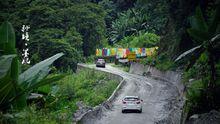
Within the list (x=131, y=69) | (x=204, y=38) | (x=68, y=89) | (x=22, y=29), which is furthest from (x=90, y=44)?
(x=204, y=38)

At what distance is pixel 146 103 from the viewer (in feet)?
98.8

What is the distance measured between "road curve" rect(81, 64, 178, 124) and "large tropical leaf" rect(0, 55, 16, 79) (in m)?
14.3

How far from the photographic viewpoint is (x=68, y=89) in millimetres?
33562

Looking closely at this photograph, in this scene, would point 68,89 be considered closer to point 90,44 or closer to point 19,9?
point 19,9

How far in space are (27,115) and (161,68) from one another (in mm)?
34319

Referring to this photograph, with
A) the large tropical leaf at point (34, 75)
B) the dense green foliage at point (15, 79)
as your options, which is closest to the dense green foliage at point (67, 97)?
the dense green foliage at point (15, 79)

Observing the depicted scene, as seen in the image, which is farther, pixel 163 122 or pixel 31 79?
pixel 163 122

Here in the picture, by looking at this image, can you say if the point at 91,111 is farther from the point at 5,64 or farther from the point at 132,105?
the point at 5,64

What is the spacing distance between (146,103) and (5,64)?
73.9 ft

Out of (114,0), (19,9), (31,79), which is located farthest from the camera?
(114,0)

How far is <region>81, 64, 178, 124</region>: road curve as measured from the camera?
23709mm

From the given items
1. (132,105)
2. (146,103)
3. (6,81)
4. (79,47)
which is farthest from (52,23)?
(6,81)

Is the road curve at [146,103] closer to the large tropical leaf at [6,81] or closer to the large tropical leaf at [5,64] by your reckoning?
the large tropical leaf at [6,81]

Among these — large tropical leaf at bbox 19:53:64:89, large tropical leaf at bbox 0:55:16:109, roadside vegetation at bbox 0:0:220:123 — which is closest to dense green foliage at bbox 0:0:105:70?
roadside vegetation at bbox 0:0:220:123
